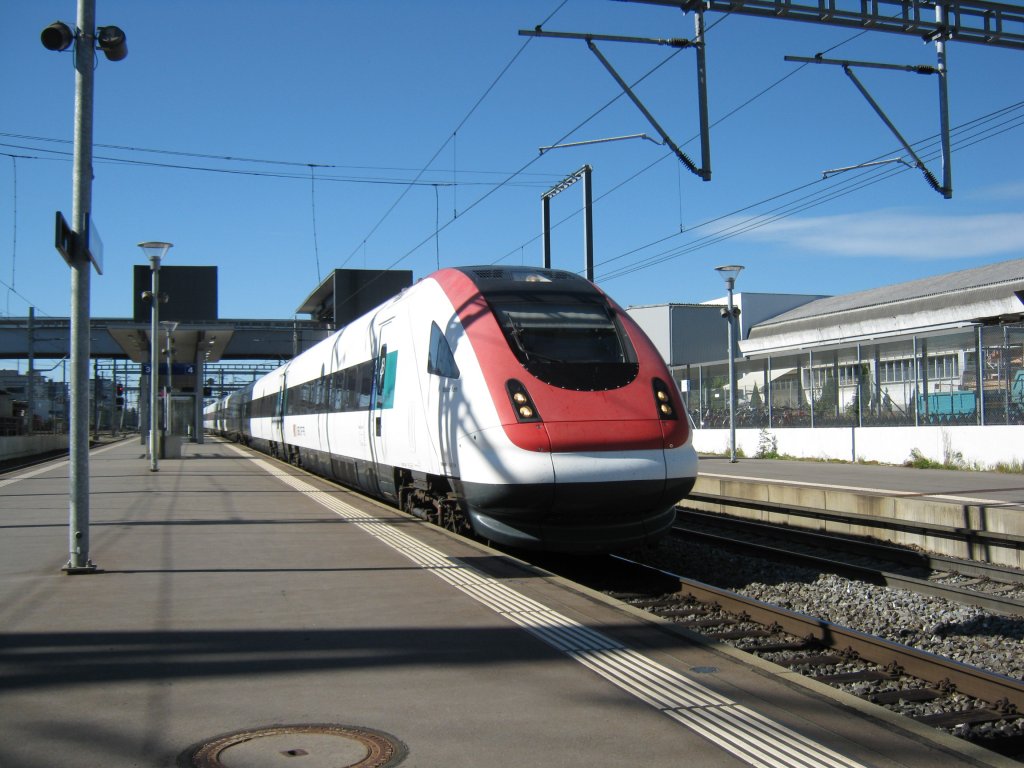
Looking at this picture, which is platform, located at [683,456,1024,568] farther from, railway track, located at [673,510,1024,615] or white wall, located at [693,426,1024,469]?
white wall, located at [693,426,1024,469]

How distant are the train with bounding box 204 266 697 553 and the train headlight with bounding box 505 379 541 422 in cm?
1

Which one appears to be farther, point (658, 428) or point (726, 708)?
point (658, 428)

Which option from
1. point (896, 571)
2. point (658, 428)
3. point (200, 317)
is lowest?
point (896, 571)

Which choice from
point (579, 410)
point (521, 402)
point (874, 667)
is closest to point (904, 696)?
point (874, 667)

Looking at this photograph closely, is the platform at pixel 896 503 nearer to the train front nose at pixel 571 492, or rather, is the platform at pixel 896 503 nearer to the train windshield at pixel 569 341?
the train front nose at pixel 571 492

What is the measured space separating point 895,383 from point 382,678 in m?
20.8

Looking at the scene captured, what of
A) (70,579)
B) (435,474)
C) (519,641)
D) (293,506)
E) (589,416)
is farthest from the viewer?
(293,506)

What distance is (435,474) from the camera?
10.5 meters

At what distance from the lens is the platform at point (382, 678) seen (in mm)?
4176

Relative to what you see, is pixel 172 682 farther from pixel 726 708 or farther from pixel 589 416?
pixel 589 416

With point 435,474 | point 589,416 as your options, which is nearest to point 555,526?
point 589,416

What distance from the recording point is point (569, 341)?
388 inches

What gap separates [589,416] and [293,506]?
7.24 meters

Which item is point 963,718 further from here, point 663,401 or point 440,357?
point 440,357
